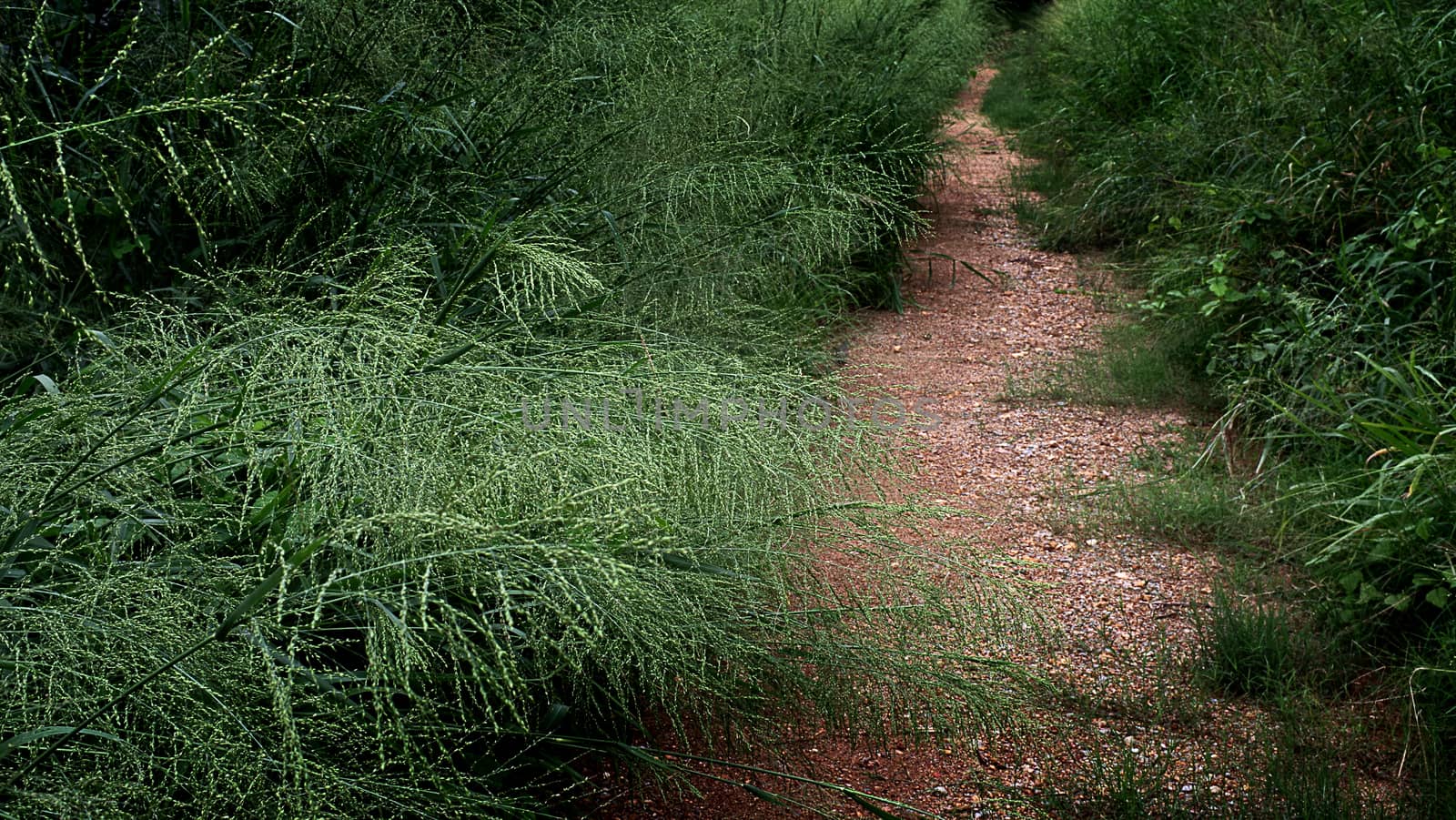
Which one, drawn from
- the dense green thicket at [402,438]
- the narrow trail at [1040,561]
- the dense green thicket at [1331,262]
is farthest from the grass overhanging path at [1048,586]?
the dense green thicket at [1331,262]

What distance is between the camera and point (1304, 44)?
356cm

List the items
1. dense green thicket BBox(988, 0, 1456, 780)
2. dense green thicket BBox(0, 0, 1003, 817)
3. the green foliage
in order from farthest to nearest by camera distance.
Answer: dense green thicket BBox(988, 0, 1456, 780) → the green foliage → dense green thicket BBox(0, 0, 1003, 817)

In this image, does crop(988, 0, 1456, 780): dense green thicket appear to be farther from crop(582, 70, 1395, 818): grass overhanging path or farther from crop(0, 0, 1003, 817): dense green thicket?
crop(0, 0, 1003, 817): dense green thicket

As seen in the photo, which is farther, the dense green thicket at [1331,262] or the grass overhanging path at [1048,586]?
the dense green thicket at [1331,262]

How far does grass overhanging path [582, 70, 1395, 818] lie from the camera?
5.50 feet

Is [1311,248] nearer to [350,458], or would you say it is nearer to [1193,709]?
[1193,709]

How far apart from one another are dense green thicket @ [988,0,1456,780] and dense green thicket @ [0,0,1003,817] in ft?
2.97

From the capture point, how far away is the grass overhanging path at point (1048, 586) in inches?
66.1

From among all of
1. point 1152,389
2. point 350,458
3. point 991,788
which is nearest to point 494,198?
point 350,458

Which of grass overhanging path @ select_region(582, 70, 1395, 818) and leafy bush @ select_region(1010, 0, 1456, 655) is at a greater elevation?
leafy bush @ select_region(1010, 0, 1456, 655)

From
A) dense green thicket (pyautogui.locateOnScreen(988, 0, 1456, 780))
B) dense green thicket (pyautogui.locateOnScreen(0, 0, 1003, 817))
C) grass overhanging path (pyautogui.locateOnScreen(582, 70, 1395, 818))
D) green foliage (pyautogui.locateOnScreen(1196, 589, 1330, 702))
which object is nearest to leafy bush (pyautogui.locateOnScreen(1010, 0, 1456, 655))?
dense green thicket (pyautogui.locateOnScreen(988, 0, 1456, 780))

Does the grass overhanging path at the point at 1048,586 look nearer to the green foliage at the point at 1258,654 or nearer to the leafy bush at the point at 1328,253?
the green foliage at the point at 1258,654

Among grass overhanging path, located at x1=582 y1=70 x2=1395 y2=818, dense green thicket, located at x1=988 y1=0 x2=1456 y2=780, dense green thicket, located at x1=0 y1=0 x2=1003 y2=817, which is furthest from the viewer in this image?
dense green thicket, located at x1=988 y1=0 x2=1456 y2=780

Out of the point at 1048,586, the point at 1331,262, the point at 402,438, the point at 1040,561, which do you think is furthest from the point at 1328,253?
the point at 402,438
